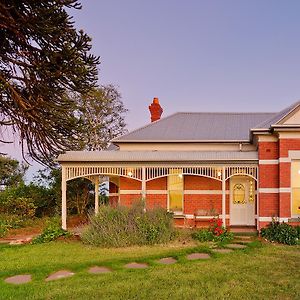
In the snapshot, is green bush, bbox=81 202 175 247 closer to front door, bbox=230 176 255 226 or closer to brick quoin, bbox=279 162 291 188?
brick quoin, bbox=279 162 291 188

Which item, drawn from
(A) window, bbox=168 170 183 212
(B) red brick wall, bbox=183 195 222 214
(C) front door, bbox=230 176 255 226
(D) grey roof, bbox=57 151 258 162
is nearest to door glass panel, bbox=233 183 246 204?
(C) front door, bbox=230 176 255 226

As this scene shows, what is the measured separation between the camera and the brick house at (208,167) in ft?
50.1

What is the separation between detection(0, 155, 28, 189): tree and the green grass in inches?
615

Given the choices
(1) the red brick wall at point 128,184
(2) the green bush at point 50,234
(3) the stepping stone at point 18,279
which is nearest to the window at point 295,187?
(1) the red brick wall at point 128,184

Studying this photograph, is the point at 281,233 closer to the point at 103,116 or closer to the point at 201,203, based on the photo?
the point at 201,203

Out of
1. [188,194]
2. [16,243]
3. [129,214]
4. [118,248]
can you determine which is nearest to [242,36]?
[188,194]

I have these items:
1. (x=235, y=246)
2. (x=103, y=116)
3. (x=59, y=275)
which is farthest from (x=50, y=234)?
(x=103, y=116)

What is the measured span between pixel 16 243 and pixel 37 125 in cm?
422

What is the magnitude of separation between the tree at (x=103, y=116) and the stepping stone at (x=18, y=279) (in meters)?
21.5

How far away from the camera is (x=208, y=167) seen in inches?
638

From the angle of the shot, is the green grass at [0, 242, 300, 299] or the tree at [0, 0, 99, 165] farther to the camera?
the tree at [0, 0, 99, 165]

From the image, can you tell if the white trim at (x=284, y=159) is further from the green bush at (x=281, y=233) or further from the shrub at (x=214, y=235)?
the shrub at (x=214, y=235)

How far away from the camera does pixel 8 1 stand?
1163cm

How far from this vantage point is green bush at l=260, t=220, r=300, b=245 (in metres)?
13.6
